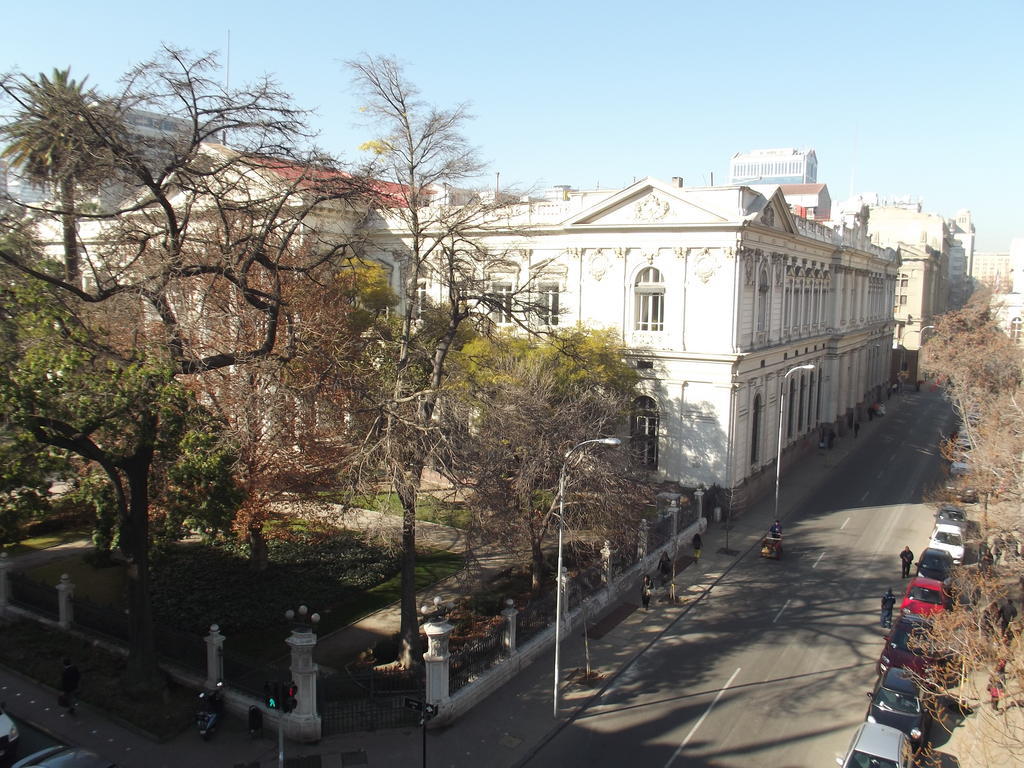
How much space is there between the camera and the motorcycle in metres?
17.2

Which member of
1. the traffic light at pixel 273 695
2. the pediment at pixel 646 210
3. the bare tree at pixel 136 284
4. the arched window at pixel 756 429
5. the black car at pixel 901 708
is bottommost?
the black car at pixel 901 708

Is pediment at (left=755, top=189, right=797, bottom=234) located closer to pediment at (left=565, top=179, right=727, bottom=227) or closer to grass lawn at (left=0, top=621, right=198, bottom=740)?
pediment at (left=565, top=179, right=727, bottom=227)

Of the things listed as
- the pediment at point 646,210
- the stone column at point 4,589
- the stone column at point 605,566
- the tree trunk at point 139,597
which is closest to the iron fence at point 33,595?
the stone column at point 4,589

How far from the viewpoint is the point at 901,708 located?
59.6ft

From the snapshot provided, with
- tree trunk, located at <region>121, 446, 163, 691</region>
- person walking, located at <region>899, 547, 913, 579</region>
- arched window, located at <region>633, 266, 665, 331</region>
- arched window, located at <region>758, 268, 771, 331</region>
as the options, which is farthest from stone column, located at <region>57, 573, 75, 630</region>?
arched window, located at <region>758, 268, 771, 331</region>

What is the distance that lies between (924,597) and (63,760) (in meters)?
24.1

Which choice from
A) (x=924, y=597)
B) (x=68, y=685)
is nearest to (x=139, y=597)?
(x=68, y=685)

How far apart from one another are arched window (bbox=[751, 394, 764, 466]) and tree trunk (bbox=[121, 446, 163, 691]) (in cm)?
2948

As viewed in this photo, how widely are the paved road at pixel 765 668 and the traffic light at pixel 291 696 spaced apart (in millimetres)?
5317

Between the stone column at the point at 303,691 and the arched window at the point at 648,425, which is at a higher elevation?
the arched window at the point at 648,425

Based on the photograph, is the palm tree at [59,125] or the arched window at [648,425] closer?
the palm tree at [59,125]

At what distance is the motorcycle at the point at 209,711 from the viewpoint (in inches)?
677

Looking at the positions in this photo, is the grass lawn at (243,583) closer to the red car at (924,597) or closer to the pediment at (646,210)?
the red car at (924,597)

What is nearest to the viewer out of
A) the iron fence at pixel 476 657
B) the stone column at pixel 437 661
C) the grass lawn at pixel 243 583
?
the stone column at pixel 437 661
